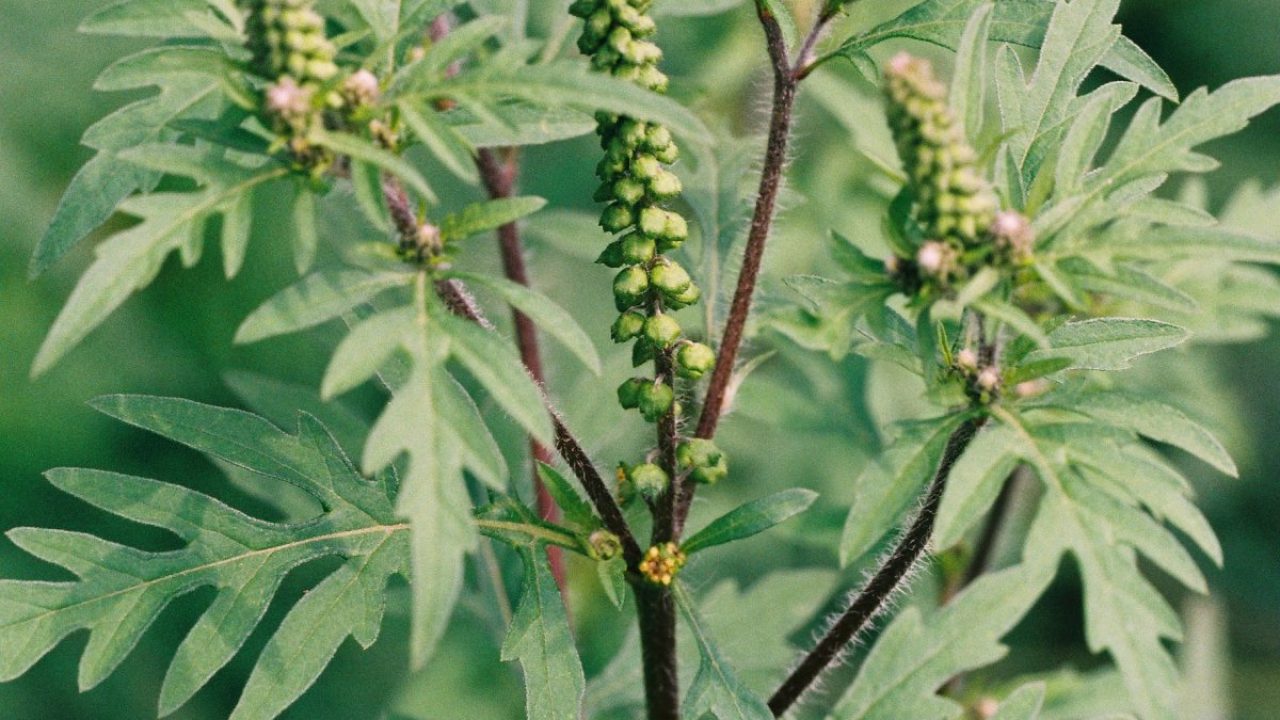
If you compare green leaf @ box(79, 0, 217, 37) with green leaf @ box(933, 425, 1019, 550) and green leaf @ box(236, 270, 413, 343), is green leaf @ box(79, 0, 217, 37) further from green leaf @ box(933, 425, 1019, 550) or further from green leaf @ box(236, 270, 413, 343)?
green leaf @ box(933, 425, 1019, 550)

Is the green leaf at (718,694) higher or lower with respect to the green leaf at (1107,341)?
lower

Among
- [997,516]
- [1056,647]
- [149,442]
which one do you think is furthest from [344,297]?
[1056,647]

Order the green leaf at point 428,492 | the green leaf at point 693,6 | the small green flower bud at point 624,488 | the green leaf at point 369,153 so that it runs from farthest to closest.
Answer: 1. the green leaf at point 693,6
2. the small green flower bud at point 624,488
3. the green leaf at point 369,153
4. the green leaf at point 428,492

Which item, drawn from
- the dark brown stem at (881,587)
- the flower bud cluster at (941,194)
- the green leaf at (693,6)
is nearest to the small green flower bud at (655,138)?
the flower bud cluster at (941,194)

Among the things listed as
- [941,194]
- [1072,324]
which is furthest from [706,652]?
Result: [941,194]

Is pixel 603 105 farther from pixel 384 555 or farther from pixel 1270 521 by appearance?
pixel 1270 521

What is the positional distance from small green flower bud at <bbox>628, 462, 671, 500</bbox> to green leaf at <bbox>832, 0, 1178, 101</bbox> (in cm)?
95

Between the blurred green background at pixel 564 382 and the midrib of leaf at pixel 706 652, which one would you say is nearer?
the midrib of leaf at pixel 706 652

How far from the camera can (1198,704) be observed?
4.97 metres

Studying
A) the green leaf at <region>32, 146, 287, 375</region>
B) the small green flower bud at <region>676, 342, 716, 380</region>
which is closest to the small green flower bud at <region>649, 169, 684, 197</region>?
the small green flower bud at <region>676, 342, 716, 380</region>

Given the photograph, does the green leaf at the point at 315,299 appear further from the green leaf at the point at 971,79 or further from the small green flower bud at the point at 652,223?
the green leaf at the point at 971,79

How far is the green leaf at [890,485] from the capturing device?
7.33 ft

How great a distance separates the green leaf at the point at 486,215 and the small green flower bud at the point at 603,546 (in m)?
0.76

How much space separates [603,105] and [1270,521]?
5276 millimetres
